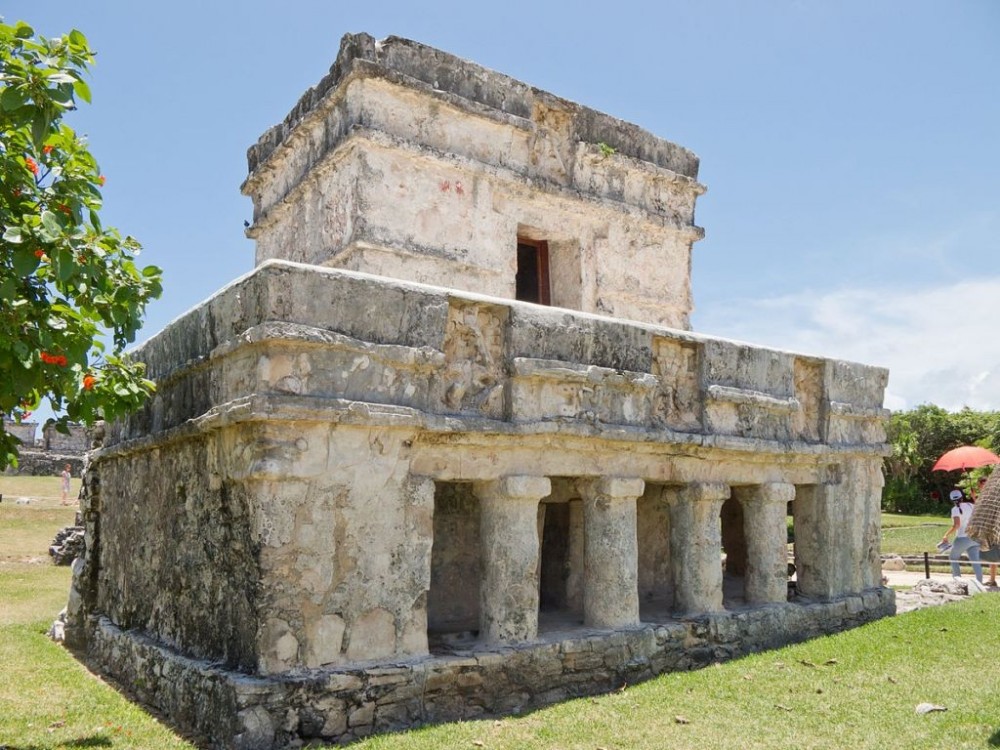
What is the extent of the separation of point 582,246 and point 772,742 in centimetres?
613

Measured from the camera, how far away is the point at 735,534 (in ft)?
35.5

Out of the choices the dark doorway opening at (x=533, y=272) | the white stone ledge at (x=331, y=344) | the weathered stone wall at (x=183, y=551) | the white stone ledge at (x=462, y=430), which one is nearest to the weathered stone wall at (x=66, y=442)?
the dark doorway opening at (x=533, y=272)

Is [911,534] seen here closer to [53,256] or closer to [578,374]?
[578,374]

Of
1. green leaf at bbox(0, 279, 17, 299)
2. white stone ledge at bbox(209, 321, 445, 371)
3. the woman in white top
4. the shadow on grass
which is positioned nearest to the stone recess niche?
white stone ledge at bbox(209, 321, 445, 371)

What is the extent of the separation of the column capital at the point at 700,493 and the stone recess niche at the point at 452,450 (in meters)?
0.07

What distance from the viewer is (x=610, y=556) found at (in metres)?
6.89

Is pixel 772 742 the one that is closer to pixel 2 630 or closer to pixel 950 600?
pixel 950 600

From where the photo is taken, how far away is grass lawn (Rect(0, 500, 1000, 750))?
5215 mm

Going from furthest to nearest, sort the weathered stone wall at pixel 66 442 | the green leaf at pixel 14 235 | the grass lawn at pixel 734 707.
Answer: the weathered stone wall at pixel 66 442
the grass lawn at pixel 734 707
the green leaf at pixel 14 235

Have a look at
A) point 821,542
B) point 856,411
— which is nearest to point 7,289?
point 821,542

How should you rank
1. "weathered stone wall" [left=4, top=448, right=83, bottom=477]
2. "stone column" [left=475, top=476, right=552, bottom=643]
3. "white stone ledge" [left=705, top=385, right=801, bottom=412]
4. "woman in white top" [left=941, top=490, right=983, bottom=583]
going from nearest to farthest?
"stone column" [left=475, top=476, right=552, bottom=643] → "white stone ledge" [left=705, top=385, right=801, bottom=412] → "woman in white top" [left=941, top=490, right=983, bottom=583] → "weathered stone wall" [left=4, top=448, right=83, bottom=477]

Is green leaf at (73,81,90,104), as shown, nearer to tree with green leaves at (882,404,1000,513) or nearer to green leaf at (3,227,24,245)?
green leaf at (3,227,24,245)

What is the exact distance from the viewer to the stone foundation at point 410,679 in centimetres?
492

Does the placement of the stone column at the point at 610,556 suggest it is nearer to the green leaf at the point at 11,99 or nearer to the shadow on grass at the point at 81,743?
the shadow on grass at the point at 81,743
